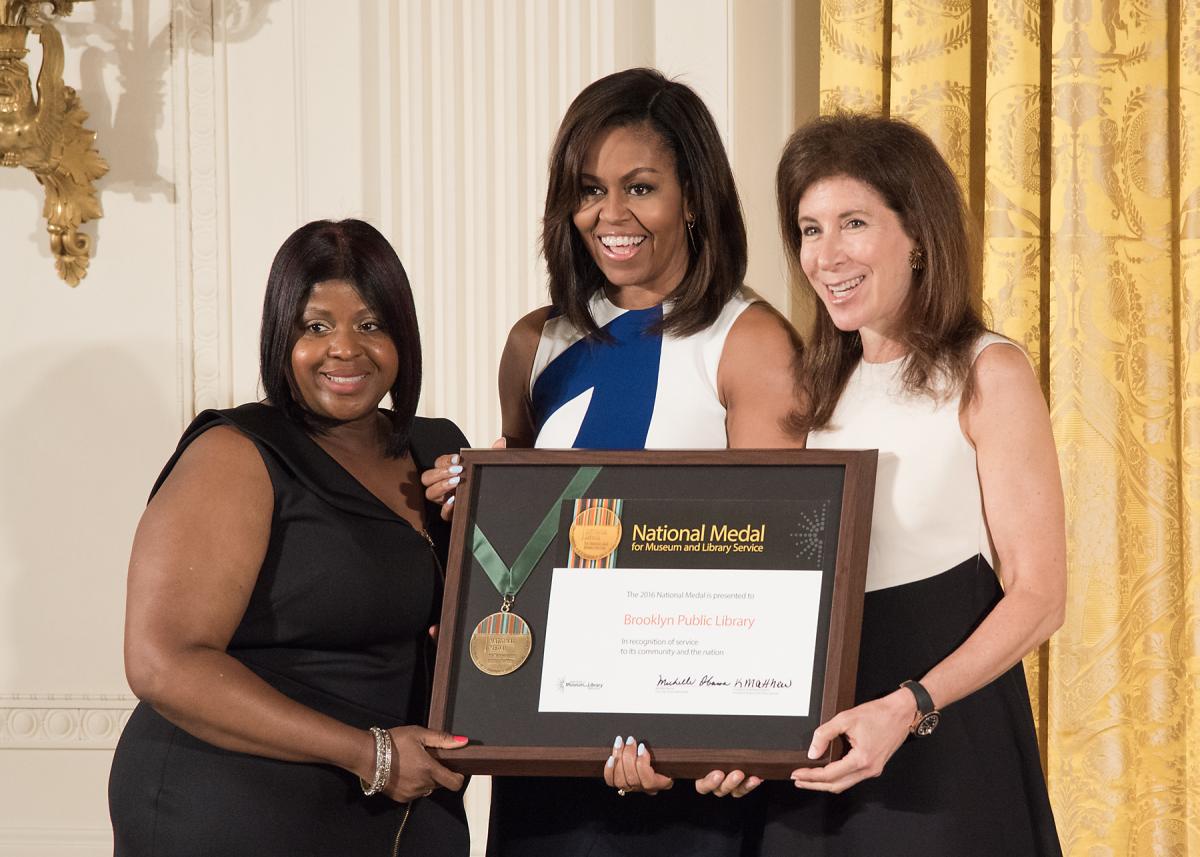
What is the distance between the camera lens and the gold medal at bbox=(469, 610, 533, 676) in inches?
69.7

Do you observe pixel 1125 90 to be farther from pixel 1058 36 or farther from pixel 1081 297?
pixel 1081 297

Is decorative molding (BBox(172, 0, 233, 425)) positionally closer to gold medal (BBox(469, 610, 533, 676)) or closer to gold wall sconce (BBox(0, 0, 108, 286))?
gold wall sconce (BBox(0, 0, 108, 286))

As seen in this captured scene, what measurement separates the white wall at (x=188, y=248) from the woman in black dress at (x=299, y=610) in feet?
3.47

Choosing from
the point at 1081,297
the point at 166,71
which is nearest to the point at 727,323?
the point at 1081,297

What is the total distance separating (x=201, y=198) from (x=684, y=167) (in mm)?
1460

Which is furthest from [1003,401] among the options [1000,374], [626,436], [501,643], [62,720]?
[62,720]

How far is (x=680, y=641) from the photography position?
5.68 feet

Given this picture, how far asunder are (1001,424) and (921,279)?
0.24 metres

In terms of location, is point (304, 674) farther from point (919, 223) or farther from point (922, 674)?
point (919, 223)

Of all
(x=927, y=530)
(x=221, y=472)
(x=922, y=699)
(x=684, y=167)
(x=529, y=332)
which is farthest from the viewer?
(x=529, y=332)

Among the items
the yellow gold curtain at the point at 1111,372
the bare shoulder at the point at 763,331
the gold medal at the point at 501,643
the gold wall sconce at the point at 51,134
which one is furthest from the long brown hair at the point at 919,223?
the gold wall sconce at the point at 51,134

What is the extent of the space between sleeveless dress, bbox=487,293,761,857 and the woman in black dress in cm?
13

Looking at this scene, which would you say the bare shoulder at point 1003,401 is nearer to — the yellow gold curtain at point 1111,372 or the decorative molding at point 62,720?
the yellow gold curtain at point 1111,372

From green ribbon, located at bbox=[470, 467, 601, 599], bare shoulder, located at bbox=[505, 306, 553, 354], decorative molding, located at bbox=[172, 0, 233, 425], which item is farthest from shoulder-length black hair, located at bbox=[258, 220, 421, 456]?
decorative molding, located at bbox=[172, 0, 233, 425]
